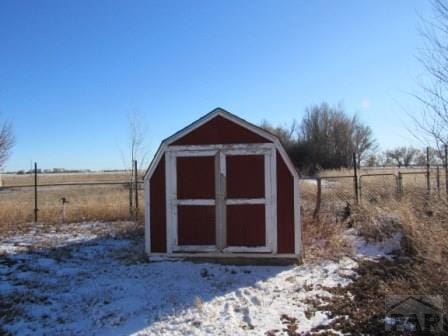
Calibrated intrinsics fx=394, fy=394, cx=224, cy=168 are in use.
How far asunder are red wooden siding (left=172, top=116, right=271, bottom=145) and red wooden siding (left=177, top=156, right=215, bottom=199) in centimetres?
32

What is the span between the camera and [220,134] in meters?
7.40

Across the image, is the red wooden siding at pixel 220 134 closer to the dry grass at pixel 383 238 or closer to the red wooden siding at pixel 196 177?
the red wooden siding at pixel 196 177

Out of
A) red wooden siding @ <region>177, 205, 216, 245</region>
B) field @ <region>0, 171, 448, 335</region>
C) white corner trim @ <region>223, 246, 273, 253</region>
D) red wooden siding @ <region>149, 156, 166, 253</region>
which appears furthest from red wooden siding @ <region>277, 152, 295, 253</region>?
red wooden siding @ <region>149, 156, 166, 253</region>

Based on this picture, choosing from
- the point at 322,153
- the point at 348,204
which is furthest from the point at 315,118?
the point at 348,204

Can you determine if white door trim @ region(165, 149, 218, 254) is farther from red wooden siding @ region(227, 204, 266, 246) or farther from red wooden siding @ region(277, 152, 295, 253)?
red wooden siding @ region(277, 152, 295, 253)

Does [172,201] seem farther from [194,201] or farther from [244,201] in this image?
[244,201]

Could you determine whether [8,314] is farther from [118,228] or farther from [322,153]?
[322,153]

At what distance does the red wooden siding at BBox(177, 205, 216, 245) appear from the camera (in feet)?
24.3

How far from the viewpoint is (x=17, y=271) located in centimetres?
693

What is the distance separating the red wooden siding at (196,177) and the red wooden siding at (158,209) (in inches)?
13.2

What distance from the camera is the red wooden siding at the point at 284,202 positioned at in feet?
23.8

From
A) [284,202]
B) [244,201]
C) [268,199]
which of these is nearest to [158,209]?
[244,201]

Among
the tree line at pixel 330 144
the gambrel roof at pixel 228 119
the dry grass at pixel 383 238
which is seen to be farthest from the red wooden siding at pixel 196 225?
the tree line at pixel 330 144

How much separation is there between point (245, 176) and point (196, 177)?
0.92 metres
